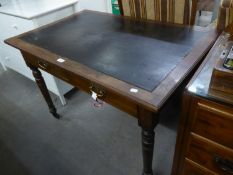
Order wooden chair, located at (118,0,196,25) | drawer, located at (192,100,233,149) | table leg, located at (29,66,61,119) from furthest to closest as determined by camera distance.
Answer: table leg, located at (29,66,61,119), wooden chair, located at (118,0,196,25), drawer, located at (192,100,233,149)

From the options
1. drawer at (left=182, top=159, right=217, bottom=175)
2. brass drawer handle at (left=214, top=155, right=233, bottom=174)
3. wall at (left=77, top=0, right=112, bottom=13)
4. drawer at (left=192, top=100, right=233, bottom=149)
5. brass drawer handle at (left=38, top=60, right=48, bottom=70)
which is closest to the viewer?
drawer at (left=192, top=100, right=233, bottom=149)

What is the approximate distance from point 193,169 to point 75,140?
908 millimetres

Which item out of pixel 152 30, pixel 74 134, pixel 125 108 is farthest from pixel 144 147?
pixel 74 134

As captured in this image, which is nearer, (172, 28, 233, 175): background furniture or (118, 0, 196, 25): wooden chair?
(172, 28, 233, 175): background furniture

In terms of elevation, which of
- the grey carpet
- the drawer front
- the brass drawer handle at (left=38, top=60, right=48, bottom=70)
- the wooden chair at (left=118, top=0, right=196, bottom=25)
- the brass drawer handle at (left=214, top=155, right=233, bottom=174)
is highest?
the wooden chair at (left=118, top=0, right=196, bottom=25)

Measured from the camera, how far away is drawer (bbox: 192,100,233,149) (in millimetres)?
581

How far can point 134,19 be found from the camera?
132 cm

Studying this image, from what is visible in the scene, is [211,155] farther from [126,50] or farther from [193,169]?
[126,50]

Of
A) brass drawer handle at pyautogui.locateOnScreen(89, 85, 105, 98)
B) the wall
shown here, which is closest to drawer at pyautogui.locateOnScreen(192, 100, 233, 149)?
brass drawer handle at pyautogui.locateOnScreen(89, 85, 105, 98)

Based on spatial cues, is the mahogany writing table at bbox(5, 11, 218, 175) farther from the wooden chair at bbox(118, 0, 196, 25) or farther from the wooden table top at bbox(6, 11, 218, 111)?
the wooden chair at bbox(118, 0, 196, 25)

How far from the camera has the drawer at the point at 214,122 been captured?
581 mm

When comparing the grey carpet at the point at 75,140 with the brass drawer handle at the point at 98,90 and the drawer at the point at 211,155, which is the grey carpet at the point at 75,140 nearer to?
the drawer at the point at 211,155

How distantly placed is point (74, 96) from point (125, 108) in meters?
1.15

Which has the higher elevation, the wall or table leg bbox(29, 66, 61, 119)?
the wall
